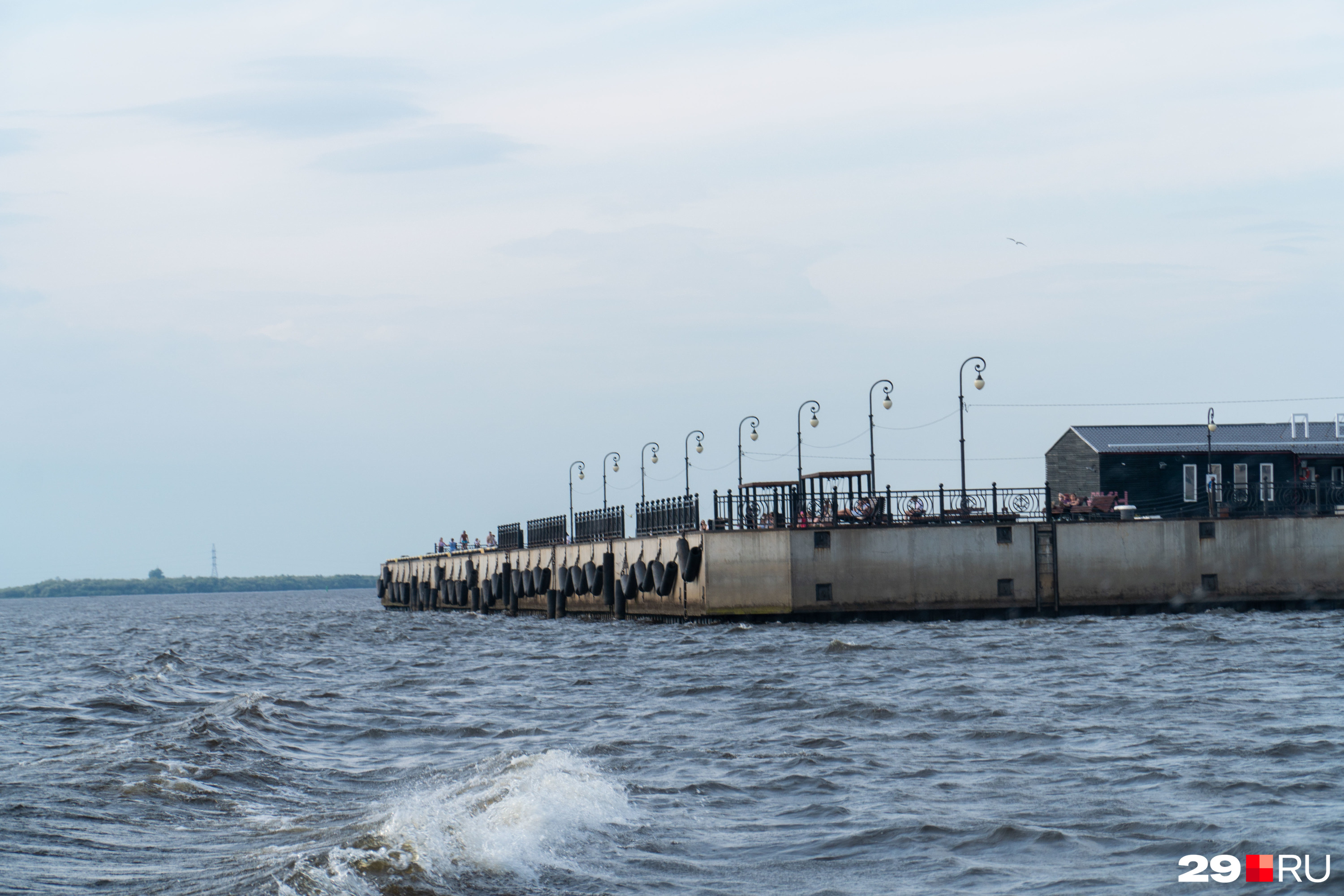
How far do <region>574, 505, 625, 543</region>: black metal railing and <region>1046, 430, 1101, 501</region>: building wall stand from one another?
17122 mm

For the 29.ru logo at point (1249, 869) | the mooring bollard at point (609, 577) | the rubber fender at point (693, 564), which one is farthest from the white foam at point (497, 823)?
the mooring bollard at point (609, 577)

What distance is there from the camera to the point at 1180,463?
1982 inches

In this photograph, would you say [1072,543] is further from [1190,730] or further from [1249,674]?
[1190,730]

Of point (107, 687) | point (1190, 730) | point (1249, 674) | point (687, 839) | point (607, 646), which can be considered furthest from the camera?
point (607, 646)

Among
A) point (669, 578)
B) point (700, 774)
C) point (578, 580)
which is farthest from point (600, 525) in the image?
point (700, 774)

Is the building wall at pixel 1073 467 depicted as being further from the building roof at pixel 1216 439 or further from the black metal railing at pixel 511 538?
the black metal railing at pixel 511 538

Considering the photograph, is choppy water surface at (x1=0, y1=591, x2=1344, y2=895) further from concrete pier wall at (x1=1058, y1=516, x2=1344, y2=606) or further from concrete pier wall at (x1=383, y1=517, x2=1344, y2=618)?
concrete pier wall at (x1=1058, y1=516, x2=1344, y2=606)

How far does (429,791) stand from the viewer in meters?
12.1

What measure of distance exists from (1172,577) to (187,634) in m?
38.7

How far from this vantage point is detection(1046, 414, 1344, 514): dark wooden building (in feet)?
165

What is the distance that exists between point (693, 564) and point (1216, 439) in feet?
92.1

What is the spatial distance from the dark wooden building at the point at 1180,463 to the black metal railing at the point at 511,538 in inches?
953

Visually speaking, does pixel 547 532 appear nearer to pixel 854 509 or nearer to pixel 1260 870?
pixel 854 509

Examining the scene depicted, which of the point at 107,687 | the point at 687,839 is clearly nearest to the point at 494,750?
the point at 687,839
